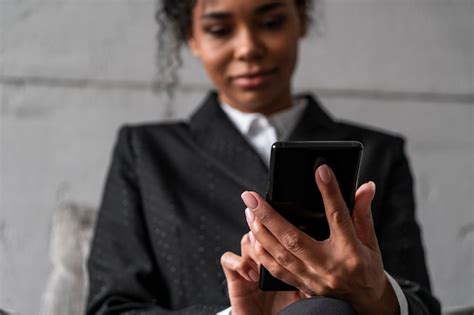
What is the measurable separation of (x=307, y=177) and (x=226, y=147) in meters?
0.35

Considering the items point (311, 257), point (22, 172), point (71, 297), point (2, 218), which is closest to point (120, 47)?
point (22, 172)

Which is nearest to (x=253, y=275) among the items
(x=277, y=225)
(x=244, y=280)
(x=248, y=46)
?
(x=244, y=280)

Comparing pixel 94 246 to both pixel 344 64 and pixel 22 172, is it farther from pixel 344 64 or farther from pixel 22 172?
pixel 344 64

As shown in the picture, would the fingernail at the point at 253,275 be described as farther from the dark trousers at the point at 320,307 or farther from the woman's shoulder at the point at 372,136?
the woman's shoulder at the point at 372,136

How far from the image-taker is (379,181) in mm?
947

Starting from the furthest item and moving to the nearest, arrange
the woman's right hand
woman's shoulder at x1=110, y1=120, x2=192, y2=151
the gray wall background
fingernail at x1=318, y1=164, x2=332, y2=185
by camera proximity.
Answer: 1. the gray wall background
2. woman's shoulder at x1=110, y1=120, x2=192, y2=151
3. the woman's right hand
4. fingernail at x1=318, y1=164, x2=332, y2=185

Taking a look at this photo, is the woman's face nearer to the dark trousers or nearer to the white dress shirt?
the white dress shirt

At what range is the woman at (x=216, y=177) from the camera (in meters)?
0.89

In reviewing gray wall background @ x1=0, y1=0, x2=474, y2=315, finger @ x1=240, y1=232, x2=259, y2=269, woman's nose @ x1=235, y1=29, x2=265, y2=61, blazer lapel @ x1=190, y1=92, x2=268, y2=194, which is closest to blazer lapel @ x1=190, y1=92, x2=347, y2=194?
blazer lapel @ x1=190, y1=92, x2=268, y2=194

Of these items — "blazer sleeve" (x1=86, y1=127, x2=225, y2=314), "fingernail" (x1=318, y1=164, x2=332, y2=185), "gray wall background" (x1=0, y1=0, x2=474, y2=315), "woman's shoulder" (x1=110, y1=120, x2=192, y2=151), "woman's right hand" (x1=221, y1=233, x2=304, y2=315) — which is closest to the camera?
"fingernail" (x1=318, y1=164, x2=332, y2=185)

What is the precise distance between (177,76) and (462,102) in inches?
23.0

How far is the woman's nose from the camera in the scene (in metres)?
0.91

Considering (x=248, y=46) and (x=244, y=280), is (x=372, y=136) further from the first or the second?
(x=244, y=280)

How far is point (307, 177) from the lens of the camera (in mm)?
621
